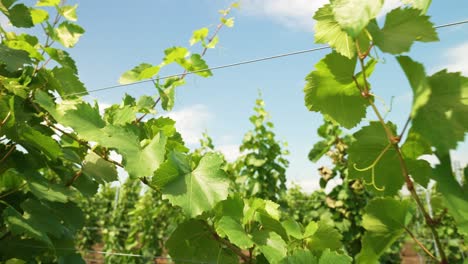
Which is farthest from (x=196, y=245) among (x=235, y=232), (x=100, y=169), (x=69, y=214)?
(x=69, y=214)

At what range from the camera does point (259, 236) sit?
971 mm

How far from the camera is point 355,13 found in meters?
0.53

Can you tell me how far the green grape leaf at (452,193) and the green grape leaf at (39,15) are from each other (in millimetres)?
1725

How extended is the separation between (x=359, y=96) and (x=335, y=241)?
0.45 m

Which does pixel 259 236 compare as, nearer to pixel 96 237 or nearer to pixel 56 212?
pixel 56 212

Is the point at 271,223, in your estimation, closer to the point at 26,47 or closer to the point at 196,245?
the point at 196,245

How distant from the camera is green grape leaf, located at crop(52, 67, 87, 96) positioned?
5.33ft

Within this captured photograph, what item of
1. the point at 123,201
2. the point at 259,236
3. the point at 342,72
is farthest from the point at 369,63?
the point at 123,201

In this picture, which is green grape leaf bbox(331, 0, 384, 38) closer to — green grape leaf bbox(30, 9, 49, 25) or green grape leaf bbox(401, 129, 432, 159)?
green grape leaf bbox(401, 129, 432, 159)

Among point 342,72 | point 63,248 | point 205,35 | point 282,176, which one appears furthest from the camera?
point 282,176

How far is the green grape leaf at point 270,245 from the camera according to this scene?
0.89m

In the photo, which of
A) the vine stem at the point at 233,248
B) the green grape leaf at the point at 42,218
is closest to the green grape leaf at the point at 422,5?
the vine stem at the point at 233,248

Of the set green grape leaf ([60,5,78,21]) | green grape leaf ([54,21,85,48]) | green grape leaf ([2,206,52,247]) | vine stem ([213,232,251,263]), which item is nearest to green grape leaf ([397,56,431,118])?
vine stem ([213,232,251,263])

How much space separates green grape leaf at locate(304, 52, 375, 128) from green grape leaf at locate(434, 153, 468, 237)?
174 millimetres
